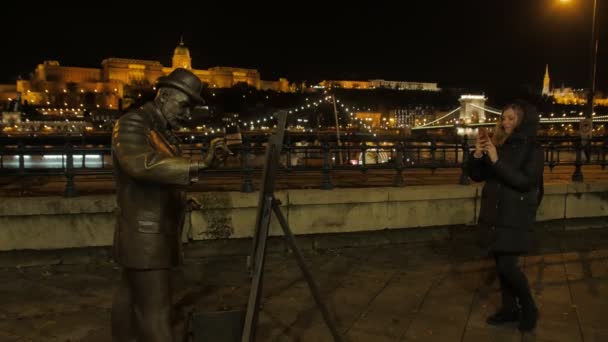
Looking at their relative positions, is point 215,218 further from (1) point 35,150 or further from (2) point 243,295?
(1) point 35,150

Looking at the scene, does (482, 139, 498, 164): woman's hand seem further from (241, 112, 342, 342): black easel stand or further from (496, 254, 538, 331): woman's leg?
(241, 112, 342, 342): black easel stand

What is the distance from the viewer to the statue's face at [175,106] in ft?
10.8

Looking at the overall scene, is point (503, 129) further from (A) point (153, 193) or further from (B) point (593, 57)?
(B) point (593, 57)

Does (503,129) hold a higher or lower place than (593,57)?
lower

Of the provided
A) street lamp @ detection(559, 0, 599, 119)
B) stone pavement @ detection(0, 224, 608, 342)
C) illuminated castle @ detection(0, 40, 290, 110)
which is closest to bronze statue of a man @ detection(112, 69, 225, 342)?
stone pavement @ detection(0, 224, 608, 342)

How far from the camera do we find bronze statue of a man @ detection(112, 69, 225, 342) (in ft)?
10.1

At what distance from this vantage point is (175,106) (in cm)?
331

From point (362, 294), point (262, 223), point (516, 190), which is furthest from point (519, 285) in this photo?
point (262, 223)

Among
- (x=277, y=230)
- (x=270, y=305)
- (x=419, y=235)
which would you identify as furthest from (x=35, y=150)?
(x=419, y=235)

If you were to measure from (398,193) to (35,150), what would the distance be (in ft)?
17.1

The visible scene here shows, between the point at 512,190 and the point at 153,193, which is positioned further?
the point at 512,190

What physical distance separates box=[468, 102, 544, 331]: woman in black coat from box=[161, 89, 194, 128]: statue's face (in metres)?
2.50

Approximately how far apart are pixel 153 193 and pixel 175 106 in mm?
544

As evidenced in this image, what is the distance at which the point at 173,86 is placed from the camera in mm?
3260
